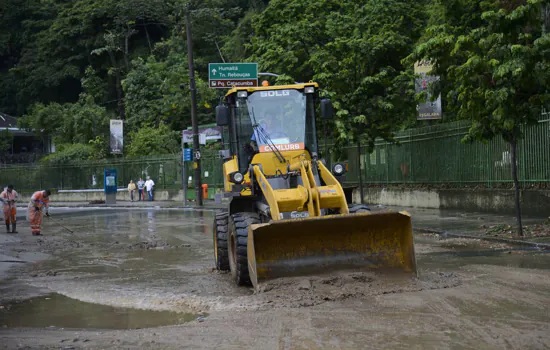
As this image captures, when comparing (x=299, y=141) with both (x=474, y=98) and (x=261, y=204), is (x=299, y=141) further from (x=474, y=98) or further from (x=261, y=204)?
(x=474, y=98)

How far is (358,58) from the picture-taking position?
81.7ft

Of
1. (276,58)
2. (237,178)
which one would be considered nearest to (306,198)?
(237,178)

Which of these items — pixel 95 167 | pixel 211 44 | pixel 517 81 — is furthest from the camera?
pixel 211 44

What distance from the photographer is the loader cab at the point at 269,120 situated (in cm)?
1193

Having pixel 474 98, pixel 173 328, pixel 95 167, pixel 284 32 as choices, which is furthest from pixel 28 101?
pixel 173 328

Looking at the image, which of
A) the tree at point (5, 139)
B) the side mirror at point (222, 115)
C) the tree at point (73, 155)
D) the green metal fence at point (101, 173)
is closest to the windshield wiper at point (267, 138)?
the side mirror at point (222, 115)

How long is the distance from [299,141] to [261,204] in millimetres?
1358

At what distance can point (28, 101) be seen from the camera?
2623 inches

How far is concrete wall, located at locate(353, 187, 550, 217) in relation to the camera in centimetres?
1908

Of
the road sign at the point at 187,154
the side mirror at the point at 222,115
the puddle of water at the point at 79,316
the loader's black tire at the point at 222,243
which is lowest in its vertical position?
the puddle of water at the point at 79,316

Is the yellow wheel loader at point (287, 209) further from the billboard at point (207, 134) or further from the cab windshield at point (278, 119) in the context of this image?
the billboard at point (207, 134)

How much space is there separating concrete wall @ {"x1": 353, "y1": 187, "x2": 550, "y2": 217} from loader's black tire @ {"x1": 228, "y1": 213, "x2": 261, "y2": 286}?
428 inches

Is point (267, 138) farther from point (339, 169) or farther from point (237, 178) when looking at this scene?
point (339, 169)

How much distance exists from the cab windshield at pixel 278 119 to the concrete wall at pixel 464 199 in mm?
9396
